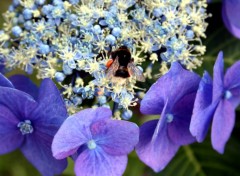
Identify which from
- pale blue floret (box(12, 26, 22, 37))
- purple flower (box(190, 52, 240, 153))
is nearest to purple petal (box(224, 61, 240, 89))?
purple flower (box(190, 52, 240, 153))

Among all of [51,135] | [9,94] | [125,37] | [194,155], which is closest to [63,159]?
[51,135]

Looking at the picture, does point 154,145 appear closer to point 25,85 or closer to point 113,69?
point 113,69

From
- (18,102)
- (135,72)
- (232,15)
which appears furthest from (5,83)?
(232,15)

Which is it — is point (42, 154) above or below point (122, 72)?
below

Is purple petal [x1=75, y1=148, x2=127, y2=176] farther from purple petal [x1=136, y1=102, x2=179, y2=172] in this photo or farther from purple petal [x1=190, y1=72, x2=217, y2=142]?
purple petal [x1=190, y1=72, x2=217, y2=142]

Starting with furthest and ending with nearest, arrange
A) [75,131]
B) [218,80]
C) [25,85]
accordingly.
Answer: [25,85], [218,80], [75,131]

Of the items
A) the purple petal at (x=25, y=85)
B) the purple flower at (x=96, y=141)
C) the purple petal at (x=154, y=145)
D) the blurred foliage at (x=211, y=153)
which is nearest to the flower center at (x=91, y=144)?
the purple flower at (x=96, y=141)

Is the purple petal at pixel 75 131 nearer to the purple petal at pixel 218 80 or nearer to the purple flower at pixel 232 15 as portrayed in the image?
the purple petal at pixel 218 80
